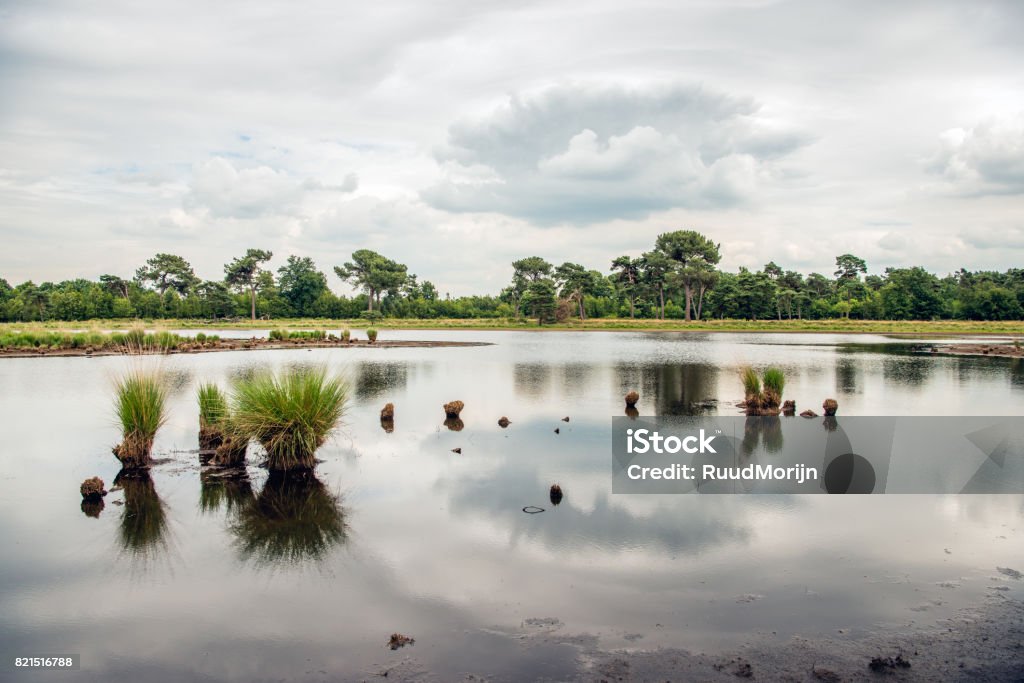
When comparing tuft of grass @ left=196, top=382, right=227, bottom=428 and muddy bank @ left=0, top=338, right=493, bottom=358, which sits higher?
muddy bank @ left=0, top=338, right=493, bottom=358

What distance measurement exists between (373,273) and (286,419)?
98797 millimetres

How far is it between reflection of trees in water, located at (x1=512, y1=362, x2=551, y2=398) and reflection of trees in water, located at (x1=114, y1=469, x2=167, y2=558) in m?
11.2

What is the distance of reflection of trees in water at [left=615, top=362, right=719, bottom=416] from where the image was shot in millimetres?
17609

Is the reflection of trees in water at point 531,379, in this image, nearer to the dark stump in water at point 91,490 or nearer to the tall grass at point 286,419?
the tall grass at point 286,419

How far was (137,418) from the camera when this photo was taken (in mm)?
10773

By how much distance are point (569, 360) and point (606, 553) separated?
85.9 ft

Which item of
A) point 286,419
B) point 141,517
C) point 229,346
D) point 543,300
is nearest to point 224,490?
point 141,517

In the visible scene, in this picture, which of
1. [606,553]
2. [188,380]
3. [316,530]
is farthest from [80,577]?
[188,380]

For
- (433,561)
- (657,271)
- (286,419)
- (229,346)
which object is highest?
(657,271)

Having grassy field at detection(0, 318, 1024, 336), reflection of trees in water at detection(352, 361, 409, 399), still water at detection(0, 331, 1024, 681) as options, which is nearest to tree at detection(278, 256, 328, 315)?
grassy field at detection(0, 318, 1024, 336)

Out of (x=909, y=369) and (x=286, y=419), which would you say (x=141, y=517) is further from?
(x=909, y=369)

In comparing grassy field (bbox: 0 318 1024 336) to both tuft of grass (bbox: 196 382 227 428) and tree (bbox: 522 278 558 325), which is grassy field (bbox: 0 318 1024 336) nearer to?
tree (bbox: 522 278 558 325)

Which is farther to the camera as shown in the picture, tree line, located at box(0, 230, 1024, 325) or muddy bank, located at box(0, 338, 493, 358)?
tree line, located at box(0, 230, 1024, 325)

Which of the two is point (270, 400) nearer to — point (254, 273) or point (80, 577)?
point (80, 577)
